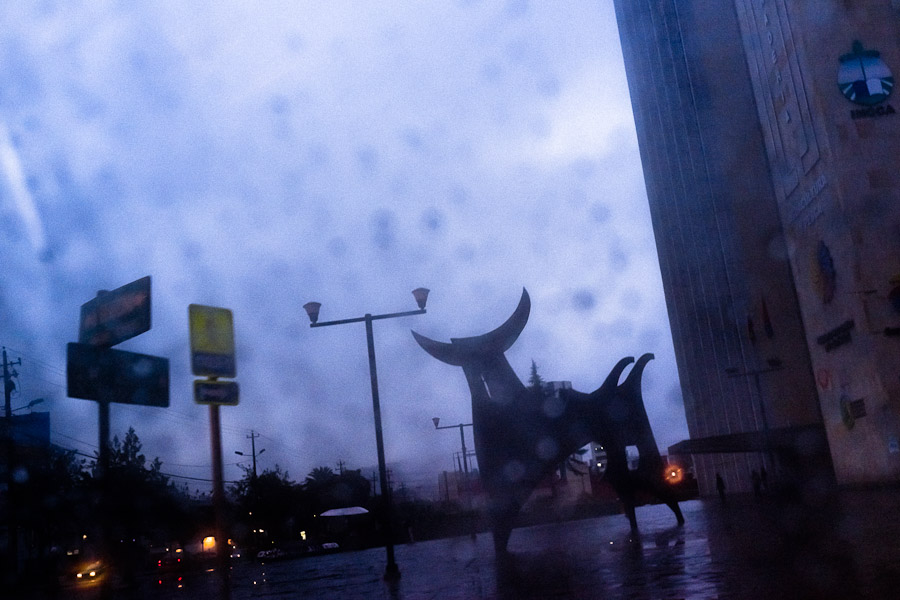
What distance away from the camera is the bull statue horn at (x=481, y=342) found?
1798 centimetres

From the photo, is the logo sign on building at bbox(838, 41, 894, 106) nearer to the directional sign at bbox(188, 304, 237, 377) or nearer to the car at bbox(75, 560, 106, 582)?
the directional sign at bbox(188, 304, 237, 377)

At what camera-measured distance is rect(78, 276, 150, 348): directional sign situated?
6535 mm

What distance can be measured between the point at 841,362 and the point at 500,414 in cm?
2151

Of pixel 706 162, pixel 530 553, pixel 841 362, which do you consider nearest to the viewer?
pixel 530 553

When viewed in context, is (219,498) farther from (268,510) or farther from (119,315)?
(268,510)

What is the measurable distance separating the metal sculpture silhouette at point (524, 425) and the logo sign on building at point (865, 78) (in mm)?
18270

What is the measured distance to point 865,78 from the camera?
30953mm

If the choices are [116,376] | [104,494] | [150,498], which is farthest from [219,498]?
[150,498]

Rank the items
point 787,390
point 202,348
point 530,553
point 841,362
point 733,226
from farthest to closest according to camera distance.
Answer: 1. point 733,226
2. point 787,390
3. point 841,362
4. point 530,553
5. point 202,348

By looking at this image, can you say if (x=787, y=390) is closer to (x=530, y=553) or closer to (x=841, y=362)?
(x=841, y=362)

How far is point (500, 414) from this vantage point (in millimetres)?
17750

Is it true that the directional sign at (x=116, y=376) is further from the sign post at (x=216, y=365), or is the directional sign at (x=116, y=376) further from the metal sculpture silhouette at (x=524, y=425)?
the metal sculpture silhouette at (x=524, y=425)

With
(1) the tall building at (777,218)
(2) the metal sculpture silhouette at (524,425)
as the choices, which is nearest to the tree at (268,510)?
(1) the tall building at (777,218)

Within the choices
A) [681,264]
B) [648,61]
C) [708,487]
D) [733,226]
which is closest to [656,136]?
[648,61]
